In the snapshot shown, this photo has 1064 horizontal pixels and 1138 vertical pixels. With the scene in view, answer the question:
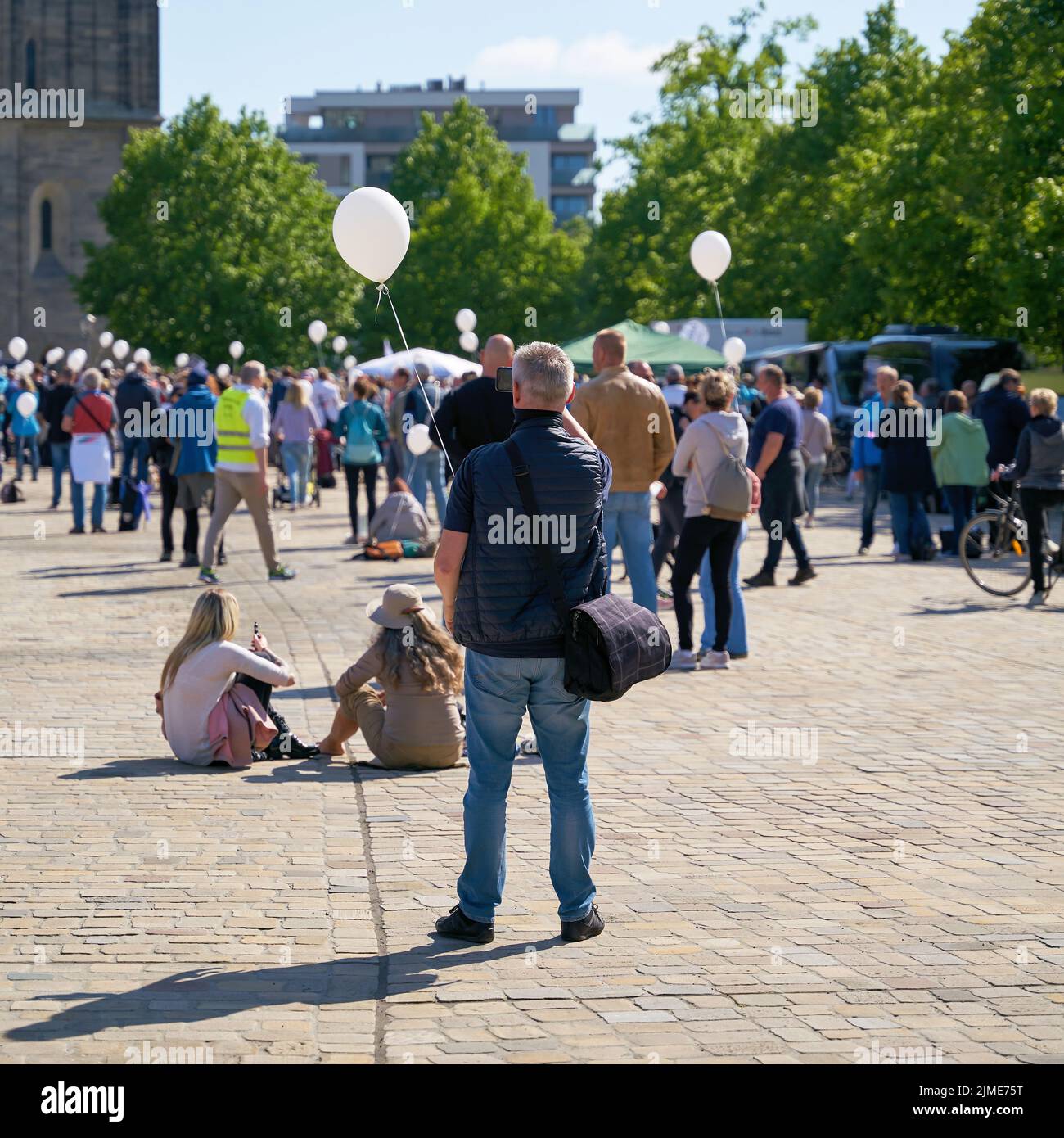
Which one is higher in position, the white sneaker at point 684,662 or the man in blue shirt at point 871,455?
the man in blue shirt at point 871,455

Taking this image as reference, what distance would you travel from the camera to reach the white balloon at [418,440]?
64.7 ft

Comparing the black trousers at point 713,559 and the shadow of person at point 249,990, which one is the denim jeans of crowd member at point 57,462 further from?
the shadow of person at point 249,990

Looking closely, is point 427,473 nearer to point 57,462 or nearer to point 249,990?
point 57,462

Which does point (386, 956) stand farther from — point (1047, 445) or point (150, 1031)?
point (1047, 445)

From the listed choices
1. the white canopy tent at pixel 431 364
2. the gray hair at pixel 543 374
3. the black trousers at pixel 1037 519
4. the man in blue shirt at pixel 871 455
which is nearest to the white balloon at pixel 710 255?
the man in blue shirt at pixel 871 455

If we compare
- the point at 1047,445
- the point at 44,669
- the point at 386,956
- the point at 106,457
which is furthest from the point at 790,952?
the point at 106,457

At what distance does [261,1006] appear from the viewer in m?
5.29

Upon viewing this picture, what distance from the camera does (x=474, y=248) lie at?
78250mm

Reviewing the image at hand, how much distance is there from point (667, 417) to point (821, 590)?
590 centimetres

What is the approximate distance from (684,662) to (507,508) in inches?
266

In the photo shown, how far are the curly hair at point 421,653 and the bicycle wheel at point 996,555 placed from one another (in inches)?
357

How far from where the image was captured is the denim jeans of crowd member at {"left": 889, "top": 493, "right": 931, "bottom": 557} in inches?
781

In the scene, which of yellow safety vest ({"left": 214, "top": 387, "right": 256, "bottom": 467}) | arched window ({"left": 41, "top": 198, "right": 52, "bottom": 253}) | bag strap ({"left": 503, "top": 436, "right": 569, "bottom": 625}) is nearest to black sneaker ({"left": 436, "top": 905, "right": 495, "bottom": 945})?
bag strap ({"left": 503, "top": 436, "right": 569, "bottom": 625})

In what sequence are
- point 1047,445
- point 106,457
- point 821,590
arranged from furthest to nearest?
point 106,457 < point 821,590 < point 1047,445
